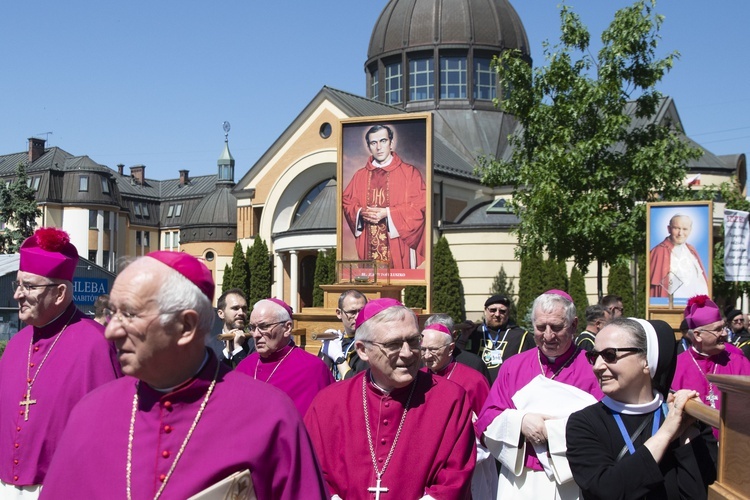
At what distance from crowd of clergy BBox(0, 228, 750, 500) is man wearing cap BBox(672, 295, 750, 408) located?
0.10 feet

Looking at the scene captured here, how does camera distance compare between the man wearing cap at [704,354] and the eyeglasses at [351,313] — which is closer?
the man wearing cap at [704,354]

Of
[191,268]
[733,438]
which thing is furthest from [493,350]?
[191,268]

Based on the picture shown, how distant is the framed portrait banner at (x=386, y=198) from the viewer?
19.7 m

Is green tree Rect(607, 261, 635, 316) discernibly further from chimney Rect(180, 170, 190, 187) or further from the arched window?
chimney Rect(180, 170, 190, 187)

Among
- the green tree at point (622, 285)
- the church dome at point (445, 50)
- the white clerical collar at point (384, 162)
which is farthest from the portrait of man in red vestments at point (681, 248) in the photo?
the church dome at point (445, 50)

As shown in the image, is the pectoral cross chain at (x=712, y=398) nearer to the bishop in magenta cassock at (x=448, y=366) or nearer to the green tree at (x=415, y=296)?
the bishop in magenta cassock at (x=448, y=366)

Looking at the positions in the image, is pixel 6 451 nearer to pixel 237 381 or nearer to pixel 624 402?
pixel 237 381

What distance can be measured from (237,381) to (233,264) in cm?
4074

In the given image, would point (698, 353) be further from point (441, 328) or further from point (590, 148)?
point (590, 148)

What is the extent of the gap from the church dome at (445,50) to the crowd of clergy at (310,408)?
38.4 m

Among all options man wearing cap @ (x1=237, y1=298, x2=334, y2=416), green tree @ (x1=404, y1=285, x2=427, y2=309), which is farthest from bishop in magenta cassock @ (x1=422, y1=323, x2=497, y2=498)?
green tree @ (x1=404, y1=285, x2=427, y2=309)

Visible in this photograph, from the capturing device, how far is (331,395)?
4.64 metres

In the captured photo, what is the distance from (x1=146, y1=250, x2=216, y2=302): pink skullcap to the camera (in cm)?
291

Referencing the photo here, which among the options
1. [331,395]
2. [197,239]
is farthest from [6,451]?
[197,239]
